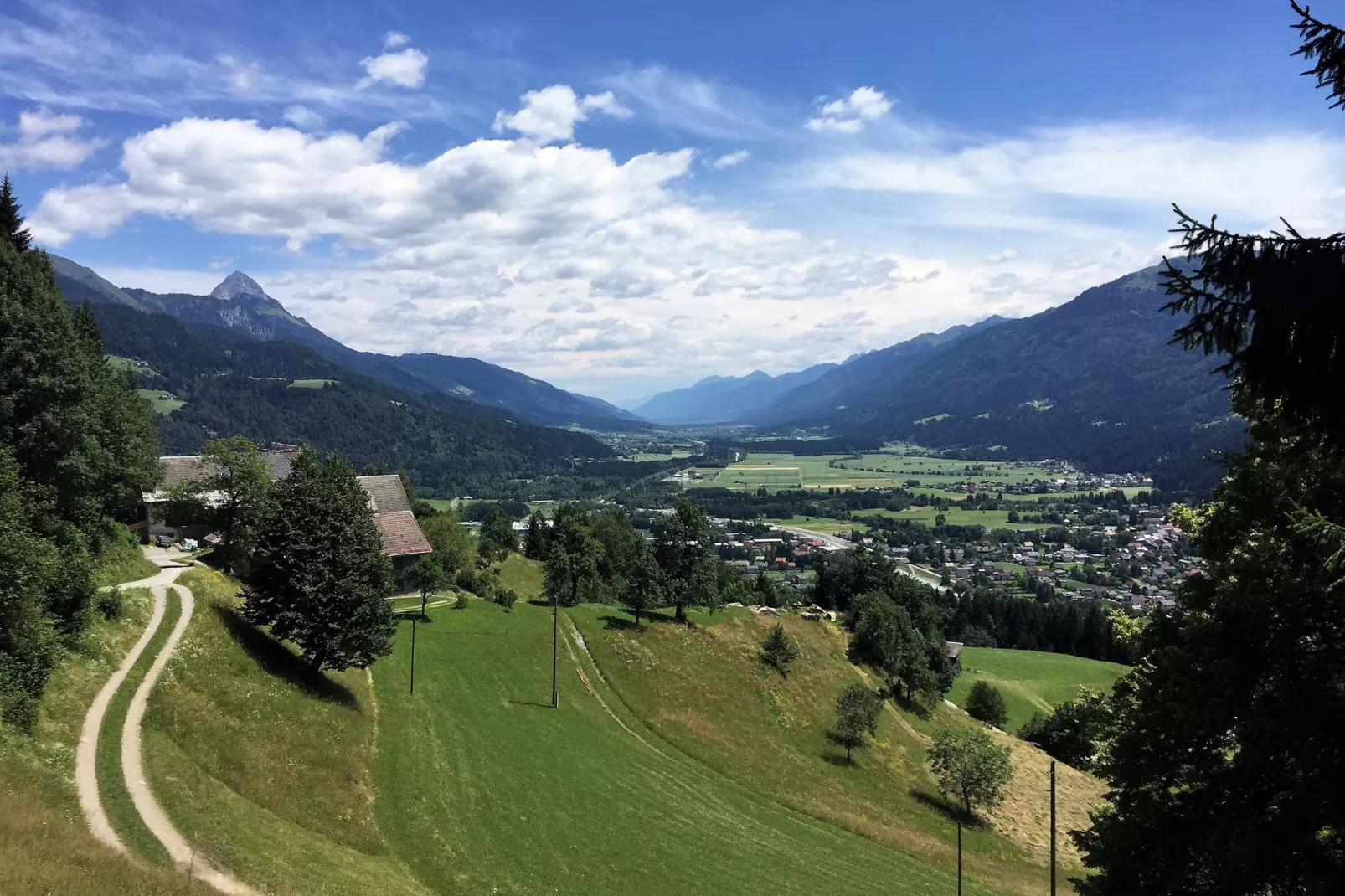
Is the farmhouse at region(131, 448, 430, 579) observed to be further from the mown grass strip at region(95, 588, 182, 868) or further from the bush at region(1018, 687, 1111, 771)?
the bush at region(1018, 687, 1111, 771)

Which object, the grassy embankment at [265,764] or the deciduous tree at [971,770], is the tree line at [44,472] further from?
the deciduous tree at [971,770]

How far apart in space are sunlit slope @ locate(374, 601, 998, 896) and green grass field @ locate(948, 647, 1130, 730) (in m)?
65.4

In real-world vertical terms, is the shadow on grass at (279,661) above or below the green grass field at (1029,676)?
above

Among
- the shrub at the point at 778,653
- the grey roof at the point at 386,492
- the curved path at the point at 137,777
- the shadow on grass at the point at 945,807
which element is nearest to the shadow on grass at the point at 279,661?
the curved path at the point at 137,777

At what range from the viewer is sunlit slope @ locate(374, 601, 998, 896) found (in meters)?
30.6

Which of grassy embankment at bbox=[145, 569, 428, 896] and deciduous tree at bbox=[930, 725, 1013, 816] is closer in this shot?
grassy embankment at bbox=[145, 569, 428, 896]

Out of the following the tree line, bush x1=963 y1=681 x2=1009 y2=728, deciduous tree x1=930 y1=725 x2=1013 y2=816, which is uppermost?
the tree line

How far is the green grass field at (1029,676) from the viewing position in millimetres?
103062

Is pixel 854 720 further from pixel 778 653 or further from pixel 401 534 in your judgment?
pixel 401 534

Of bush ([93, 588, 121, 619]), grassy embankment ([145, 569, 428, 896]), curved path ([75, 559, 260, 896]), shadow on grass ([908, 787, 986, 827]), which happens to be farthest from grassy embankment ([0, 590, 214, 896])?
shadow on grass ([908, 787, 986, 827])

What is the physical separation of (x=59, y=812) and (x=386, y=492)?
63.9 metres

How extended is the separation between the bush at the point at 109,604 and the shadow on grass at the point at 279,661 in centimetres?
452

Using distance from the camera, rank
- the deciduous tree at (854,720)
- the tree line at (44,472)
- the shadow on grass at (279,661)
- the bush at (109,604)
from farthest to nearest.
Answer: the deciduous tree at (854,720) < the shadow on grass at (279,661) < the bush at (109,604) < the tree line at (44,472)

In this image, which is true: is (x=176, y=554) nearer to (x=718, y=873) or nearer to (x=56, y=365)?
(x=56, y=365)
